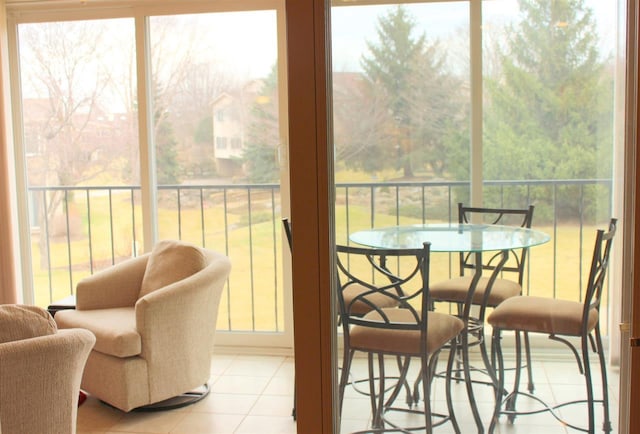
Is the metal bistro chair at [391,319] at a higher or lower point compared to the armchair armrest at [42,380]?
higher

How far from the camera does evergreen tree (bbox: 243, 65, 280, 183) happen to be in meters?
4.71

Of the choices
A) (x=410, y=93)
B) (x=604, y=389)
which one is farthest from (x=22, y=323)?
(x=604, y=389)

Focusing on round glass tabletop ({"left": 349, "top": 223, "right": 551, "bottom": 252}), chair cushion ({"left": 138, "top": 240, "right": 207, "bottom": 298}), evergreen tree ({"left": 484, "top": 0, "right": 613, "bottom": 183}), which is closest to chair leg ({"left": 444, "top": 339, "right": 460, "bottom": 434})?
round glass tabletop ({"left": 349, "top": 223, "right": 551, "bottom": 252})

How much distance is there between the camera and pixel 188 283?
12.1 ft

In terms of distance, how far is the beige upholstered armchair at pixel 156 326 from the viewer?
3.60 meters

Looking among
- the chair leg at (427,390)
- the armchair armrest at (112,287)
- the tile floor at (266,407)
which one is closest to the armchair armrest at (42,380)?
the tile floor at (266,407)

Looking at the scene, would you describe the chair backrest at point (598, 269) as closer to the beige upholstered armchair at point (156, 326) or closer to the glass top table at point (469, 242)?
the glass top table at point (469, 242)

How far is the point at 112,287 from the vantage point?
4.16 m

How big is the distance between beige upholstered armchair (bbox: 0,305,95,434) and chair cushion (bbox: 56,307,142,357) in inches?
29.4

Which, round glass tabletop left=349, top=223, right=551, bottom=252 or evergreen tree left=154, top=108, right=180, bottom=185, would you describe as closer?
round glass tabletop left=349, top=223, right=551, bottom=252

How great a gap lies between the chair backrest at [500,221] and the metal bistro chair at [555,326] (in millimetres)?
75

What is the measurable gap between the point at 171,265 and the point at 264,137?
3.95 feet

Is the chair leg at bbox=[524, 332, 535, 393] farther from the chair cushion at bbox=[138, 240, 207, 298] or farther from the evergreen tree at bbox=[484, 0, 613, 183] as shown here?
the chair cushion at bbox=[138, 240, 207, 298]

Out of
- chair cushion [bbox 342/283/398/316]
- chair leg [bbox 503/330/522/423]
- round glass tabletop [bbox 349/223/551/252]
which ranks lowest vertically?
chair leg [bbox 503/330/522/423]
